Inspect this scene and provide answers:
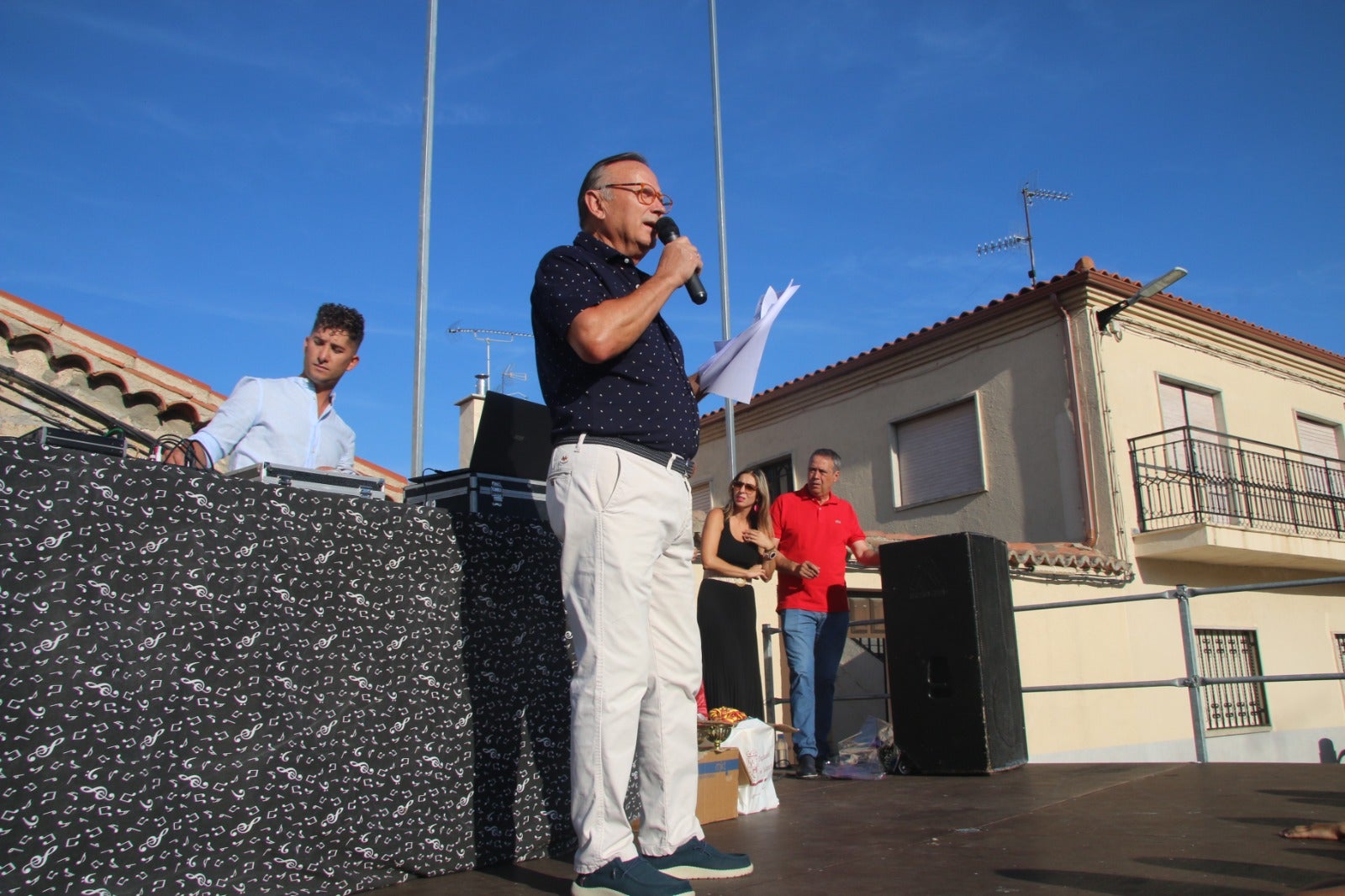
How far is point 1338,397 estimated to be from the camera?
54.0 ft

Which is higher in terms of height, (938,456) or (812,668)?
(938,456)

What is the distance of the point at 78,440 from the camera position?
223 cm

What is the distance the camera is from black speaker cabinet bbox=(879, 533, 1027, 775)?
4.80m

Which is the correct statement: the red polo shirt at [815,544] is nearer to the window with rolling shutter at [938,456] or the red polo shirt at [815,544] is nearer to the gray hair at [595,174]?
the gray hair at [595,174]

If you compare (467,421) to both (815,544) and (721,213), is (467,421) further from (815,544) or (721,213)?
(815,544)

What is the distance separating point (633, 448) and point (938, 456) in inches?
491

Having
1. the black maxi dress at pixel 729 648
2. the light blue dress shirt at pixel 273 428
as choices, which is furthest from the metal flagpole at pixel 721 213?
the light blue dress shirt at pixel 273 428

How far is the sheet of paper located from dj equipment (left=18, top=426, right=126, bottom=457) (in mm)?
1544

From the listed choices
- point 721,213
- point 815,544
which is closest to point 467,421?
point 721,213

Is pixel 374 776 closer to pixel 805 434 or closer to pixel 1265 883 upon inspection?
pixel 1265 883

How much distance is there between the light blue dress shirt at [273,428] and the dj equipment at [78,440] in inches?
18.6

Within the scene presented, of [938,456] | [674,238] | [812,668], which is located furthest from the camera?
[938,456]

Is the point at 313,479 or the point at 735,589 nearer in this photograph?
the point at 313,479

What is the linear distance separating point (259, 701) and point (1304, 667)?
16229 millimetres
